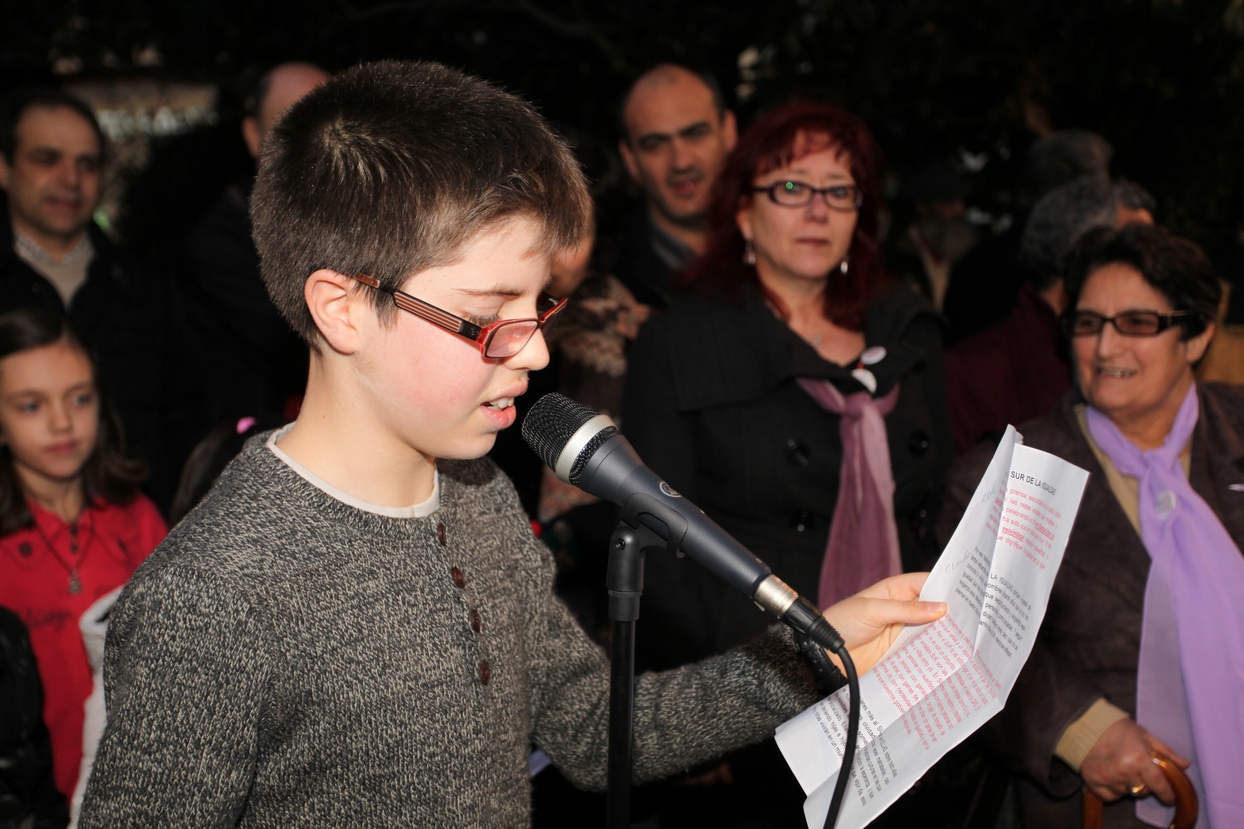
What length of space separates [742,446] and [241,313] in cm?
173

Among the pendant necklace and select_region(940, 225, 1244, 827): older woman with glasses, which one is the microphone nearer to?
select_region(940, 225, 1244, 827): older woman with glasses

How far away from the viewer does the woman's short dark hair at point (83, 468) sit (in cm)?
263

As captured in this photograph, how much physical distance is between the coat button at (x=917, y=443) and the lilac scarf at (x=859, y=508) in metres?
0.10

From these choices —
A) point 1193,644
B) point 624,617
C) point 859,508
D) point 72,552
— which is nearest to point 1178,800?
point 1193,644

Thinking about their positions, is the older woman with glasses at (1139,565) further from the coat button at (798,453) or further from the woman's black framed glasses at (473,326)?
the woman's black framed glasses at (473,326)

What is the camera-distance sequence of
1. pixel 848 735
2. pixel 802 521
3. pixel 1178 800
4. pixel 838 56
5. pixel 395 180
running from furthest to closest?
1. pixel 838 56
2. pixel 802 521
3. pixel 1178 800
4. pixel 395 180
5. pixel 848 735

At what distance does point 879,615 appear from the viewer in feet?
4.62

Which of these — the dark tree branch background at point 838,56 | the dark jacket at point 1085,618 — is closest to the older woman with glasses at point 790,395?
the dark jacket at point 1085,618

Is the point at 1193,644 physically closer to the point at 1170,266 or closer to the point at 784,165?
the point at 1170,266

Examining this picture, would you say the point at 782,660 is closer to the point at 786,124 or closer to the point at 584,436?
the point at 584,436

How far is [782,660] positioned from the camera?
1.55 metres

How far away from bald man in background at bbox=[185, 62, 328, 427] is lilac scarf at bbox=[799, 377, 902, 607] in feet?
5.38

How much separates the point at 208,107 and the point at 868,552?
4817 millimetres

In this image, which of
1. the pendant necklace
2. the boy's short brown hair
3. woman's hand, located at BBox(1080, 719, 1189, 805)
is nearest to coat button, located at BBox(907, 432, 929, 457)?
woman's hand, located at BBox(1080, 719, 1189, 805)
